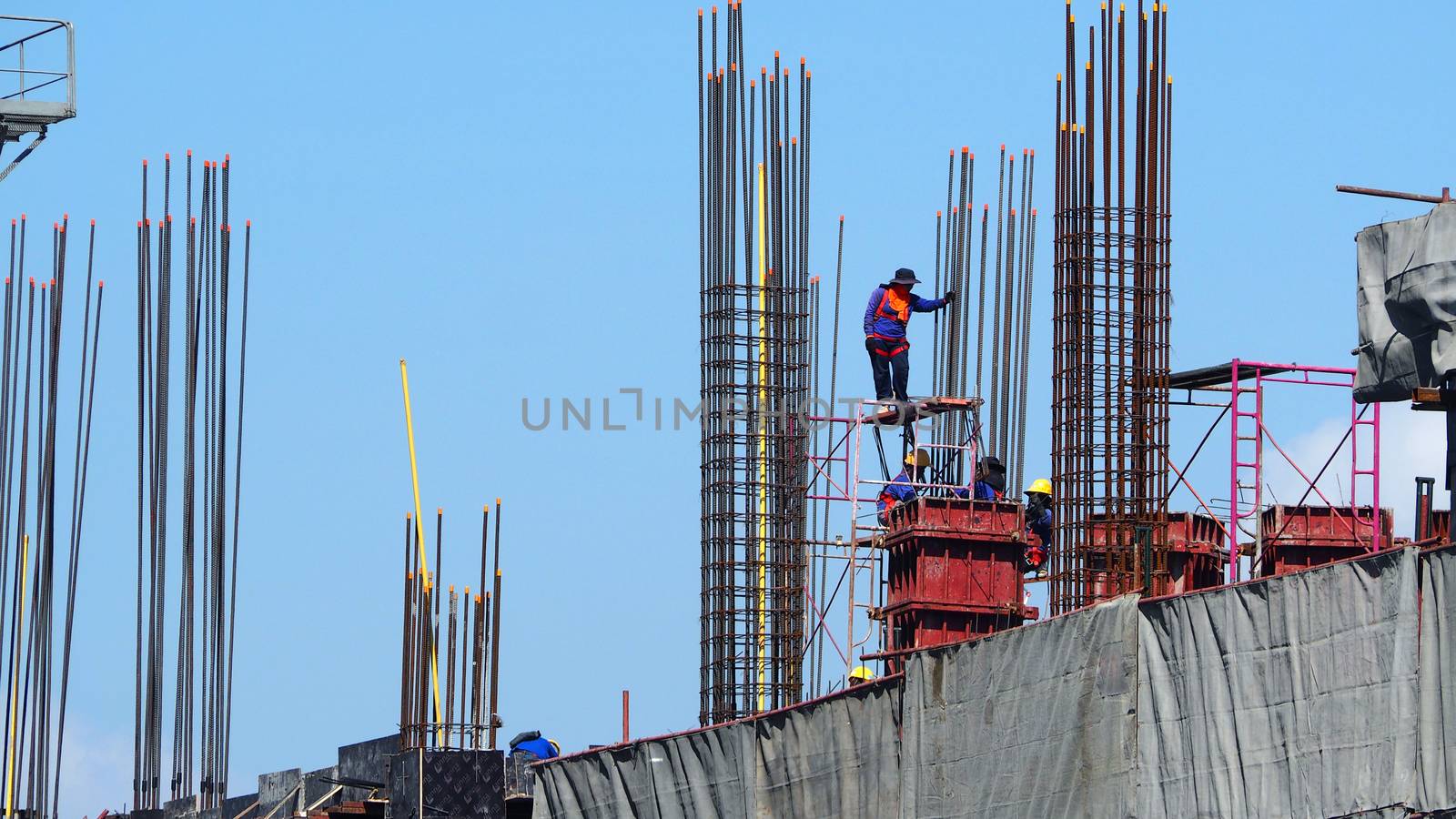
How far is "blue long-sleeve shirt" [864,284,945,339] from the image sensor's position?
1254 inches

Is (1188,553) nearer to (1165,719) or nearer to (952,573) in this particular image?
(952,573)

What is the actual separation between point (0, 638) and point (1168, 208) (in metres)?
27.0

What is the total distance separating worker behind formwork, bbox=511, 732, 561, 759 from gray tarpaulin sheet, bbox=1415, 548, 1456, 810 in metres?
17.8

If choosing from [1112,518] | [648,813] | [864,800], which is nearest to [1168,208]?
[1112,518]

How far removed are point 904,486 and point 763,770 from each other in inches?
155

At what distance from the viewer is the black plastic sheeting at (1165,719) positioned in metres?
19.5

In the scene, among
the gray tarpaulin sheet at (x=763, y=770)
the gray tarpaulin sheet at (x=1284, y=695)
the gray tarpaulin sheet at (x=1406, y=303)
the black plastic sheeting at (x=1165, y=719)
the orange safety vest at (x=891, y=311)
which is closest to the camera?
the black plastic sheeting at (x=1165, y=719)

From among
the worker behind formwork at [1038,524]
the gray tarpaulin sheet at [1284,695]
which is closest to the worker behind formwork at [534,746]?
the worker behind formwork at [1038,524]

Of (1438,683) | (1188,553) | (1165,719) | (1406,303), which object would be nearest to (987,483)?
(1188,553)

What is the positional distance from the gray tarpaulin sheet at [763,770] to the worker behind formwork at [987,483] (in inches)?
140

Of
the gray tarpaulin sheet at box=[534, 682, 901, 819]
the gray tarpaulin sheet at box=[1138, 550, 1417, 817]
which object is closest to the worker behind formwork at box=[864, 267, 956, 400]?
the gray tarpaulin sheet at box=[534, 682, 901, 819]

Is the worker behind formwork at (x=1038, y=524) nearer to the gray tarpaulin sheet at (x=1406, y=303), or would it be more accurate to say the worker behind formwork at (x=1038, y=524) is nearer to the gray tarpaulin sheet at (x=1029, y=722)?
A: the gray tarpaulin sheet at (x=1029, y=722)

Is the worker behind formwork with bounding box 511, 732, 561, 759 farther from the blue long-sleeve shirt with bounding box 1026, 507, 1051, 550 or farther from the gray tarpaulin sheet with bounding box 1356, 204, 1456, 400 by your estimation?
the gray tarpaulin sheet with bounding box 1356, 204, 1456, 400

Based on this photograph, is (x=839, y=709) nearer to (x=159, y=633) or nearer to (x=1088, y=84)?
(x=1088, y=84)
